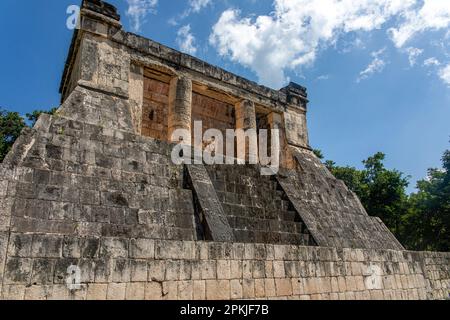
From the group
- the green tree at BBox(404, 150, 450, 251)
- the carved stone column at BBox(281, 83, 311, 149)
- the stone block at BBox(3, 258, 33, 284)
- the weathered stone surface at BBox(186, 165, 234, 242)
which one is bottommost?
the stone block at BBox(3, 258, 33, 284)

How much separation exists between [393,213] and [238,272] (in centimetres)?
1647

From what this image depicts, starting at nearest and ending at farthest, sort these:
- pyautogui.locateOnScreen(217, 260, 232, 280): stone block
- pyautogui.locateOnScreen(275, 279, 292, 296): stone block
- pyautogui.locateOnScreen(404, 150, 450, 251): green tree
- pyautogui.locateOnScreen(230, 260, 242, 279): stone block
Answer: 1. pyautogui.locateOnScreen(217, 260, 232, 280): stone block
2. pyautogui.locateOnScreen(230, 260, 242, 279): stone block
3. pyautogui.locateOnScreen(275, 279, 292, 296): stone block
4. pyautogui.locateOnScreen(404, 150, 450, 251): green tree

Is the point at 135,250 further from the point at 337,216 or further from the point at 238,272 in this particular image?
the point at 337,216

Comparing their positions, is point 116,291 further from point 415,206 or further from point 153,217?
point 415,206

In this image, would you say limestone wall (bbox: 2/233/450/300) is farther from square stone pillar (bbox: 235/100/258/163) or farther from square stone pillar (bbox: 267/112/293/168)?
square stone pillar (bbox: 267/112/293/168)

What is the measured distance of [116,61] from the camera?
28.8 feet

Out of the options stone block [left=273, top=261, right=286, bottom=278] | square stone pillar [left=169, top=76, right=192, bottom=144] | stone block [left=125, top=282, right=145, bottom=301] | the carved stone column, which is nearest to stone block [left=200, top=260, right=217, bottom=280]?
stone block [left=125, top=282, right=145, bottom=301]

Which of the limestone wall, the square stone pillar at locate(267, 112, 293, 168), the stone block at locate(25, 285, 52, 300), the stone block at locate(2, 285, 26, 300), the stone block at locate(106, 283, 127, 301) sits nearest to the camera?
the stone block at locate(2, 285, 26, 300)

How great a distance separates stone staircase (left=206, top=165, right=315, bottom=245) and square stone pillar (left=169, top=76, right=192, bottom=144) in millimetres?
2420

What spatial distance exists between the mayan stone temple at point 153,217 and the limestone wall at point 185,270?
0.05ft

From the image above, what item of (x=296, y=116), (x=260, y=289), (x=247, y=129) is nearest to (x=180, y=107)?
(x=247, y=129)

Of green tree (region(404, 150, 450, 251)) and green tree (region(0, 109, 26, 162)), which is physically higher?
green tree (region(0, 109, 26, 162))

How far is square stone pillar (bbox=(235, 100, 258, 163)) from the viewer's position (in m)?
11.0
